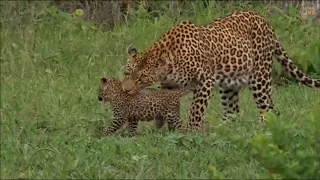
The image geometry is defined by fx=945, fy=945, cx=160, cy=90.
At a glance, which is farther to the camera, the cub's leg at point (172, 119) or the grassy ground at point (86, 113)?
Answer: the cub's leg at point (172, 119)

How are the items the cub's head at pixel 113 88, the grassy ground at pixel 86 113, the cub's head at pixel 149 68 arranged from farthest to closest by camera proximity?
the cub's head at pixel 113 88 → the cub's head at pixel 149 68 → the grassy ground at pixel 86 113

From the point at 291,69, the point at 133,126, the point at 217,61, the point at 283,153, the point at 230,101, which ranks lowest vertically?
the point at 133,126

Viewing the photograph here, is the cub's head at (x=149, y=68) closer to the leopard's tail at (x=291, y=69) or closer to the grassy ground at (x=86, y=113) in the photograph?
the grassy ground at (x=86, y=113)

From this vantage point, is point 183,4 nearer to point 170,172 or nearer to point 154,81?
point 154,81

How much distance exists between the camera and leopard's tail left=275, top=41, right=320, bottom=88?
9.36m

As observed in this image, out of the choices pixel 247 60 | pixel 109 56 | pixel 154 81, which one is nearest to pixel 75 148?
pixel 154 81

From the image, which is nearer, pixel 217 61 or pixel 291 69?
pixel 217 61

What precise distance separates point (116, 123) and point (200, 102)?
2.58ft

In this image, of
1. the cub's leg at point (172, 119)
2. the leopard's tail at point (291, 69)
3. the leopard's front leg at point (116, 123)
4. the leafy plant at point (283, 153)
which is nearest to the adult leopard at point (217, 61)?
the leopard's tail at point (291, 69)

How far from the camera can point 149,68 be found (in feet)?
27.7

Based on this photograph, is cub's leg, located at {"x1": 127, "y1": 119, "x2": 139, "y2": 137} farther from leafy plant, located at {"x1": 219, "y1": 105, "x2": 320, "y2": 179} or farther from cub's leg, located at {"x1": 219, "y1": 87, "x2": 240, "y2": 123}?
leafy plant, located at {"x1": 219, "y1": 105, "x2": 320, "y2": 179}

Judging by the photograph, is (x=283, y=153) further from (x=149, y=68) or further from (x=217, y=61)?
(x=217, y=61)

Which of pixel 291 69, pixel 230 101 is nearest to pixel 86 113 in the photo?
pixel 230 101

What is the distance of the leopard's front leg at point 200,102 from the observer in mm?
8531
